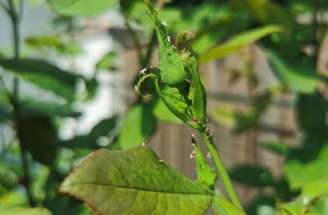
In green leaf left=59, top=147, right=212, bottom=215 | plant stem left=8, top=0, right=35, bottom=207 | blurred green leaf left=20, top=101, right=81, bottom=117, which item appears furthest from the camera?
blurred green leaf left=20, top=101, right=81, bottom=117

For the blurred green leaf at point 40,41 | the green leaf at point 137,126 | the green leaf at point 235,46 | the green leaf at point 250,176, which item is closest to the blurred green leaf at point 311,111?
the green leaf at point 250,176

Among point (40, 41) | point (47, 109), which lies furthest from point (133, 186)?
point (40, 41)

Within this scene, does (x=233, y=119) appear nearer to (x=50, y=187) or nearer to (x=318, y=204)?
(x=50, y=187)

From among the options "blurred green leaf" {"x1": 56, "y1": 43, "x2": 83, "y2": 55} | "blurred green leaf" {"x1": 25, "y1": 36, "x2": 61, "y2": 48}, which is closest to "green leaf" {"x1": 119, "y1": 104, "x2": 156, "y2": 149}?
"blurred green leaf" {"x1": 25, "y1": 36, "x2": 61, "y2": 48}

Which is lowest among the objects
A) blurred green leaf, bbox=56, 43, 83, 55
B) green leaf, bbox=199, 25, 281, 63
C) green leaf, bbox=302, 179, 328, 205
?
blurred green leaf, bbox=56, 43, 83, 55

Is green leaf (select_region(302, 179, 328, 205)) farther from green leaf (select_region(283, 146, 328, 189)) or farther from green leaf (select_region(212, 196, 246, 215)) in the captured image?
green leaf (select_region(283, 146, 328, 189))

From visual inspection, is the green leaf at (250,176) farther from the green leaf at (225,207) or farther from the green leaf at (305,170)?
the green leaf at (225,207)
